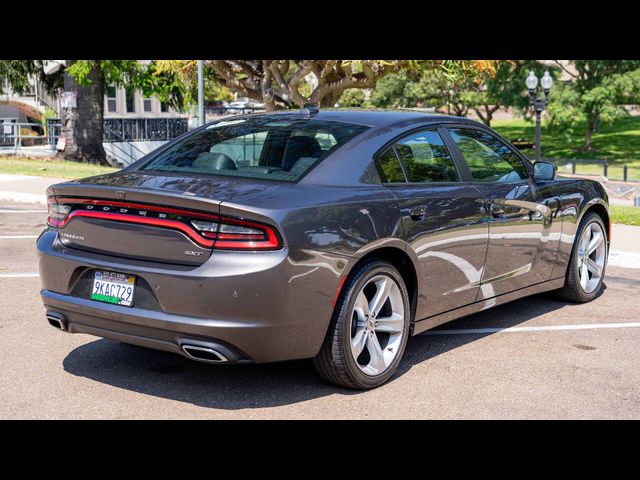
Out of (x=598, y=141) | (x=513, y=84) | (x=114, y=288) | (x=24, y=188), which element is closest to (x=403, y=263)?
(x=114, y=288)

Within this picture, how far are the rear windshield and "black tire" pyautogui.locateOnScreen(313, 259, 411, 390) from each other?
26.9 inches

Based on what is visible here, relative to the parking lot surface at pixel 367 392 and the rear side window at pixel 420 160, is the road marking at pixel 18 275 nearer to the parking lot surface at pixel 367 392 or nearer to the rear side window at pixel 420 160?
the parking lot surface at pixel 367 392

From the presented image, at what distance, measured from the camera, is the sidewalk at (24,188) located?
48.3ft

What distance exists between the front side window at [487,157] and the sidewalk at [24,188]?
959cm

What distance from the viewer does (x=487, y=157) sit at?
20.9ft

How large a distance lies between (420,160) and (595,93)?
4537 cm

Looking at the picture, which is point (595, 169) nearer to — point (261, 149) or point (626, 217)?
point (626, 217)

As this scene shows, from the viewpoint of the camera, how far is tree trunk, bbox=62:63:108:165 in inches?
1048

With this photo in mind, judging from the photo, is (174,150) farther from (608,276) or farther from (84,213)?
(608,276)

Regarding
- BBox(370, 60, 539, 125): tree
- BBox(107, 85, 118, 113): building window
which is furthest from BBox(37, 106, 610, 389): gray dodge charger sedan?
BBox(370, 60, 539, 125): tree

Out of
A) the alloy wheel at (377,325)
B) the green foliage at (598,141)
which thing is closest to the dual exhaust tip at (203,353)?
the alloy wheel at (377,325)
